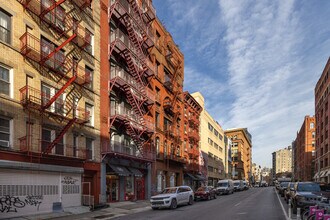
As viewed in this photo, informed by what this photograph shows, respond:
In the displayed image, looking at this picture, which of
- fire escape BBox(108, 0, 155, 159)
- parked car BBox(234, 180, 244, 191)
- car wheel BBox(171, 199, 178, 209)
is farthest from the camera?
parked car BBox(234, 180, 244, 191)

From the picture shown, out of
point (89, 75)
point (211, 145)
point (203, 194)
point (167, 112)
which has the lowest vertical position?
point (203, 194)

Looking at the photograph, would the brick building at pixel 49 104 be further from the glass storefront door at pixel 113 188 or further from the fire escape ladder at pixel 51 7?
the glass storefront door at pixel 113 188

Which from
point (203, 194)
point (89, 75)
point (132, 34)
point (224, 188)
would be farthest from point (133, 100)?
point (224, 188)

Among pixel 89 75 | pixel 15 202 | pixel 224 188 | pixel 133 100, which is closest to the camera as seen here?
pixel 15 202

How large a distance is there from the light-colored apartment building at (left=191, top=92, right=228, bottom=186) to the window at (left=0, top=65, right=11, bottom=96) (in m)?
52.0

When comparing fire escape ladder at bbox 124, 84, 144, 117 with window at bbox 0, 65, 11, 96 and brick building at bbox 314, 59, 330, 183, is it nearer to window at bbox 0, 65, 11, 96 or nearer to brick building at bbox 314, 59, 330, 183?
window at bbox 0, 65, 11, 96

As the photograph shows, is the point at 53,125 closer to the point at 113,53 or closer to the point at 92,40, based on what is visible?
the point at 92,40

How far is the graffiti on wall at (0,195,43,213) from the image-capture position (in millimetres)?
17922

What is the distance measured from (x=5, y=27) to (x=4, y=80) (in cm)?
312

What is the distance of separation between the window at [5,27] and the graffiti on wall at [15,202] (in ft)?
29.1

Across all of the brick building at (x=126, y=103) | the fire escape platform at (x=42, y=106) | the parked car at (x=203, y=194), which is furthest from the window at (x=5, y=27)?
the parked car at (x=203, y=194)

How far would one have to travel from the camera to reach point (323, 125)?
77000 millimetres

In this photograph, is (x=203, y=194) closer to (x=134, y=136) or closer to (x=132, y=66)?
(x=134, y=136)

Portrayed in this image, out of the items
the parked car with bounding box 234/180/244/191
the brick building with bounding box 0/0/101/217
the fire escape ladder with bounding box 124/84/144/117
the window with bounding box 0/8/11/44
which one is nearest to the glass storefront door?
the brick building with bounding box 0/0/101/217
